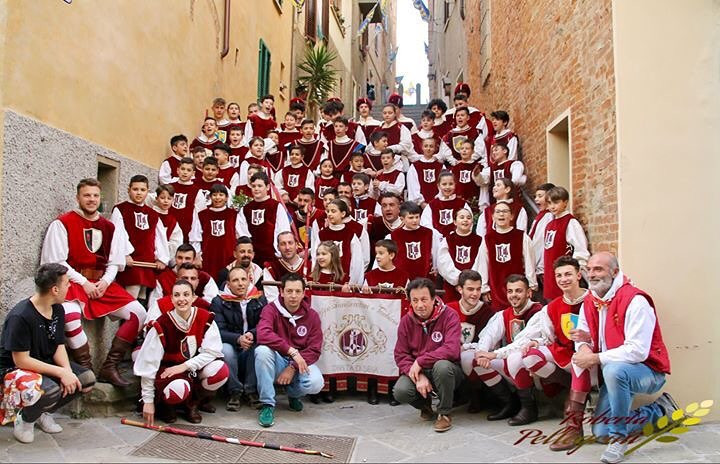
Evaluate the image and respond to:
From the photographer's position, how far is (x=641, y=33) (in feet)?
18.4

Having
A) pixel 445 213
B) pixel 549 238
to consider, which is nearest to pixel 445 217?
pixel 445 213

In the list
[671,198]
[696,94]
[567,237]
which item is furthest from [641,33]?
[567,237]

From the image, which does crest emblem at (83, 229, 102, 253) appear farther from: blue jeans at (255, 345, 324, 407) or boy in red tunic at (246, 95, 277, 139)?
boy in red tunic at (246, 95, 277, 139)

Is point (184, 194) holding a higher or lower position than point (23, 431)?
higher

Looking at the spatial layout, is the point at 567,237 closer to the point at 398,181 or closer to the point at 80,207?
the point at 398,181

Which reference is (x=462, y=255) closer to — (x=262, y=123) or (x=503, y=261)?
(x=503, y=261)

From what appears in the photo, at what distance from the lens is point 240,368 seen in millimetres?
5930

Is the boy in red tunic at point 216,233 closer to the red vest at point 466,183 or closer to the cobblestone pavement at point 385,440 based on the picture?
the cobblestone pavement at point 385,440

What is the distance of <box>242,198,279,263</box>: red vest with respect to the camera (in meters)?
7.77

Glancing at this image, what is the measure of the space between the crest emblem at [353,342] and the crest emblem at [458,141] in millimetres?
4489

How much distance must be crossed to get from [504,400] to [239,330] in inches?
99.4

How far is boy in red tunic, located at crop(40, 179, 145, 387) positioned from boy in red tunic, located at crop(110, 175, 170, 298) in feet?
0.75

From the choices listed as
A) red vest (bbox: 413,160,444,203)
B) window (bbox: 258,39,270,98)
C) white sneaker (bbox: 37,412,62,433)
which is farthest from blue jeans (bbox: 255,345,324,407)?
window (bbox: 258,39,270,98)

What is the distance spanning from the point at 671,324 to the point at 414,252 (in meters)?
2.84
